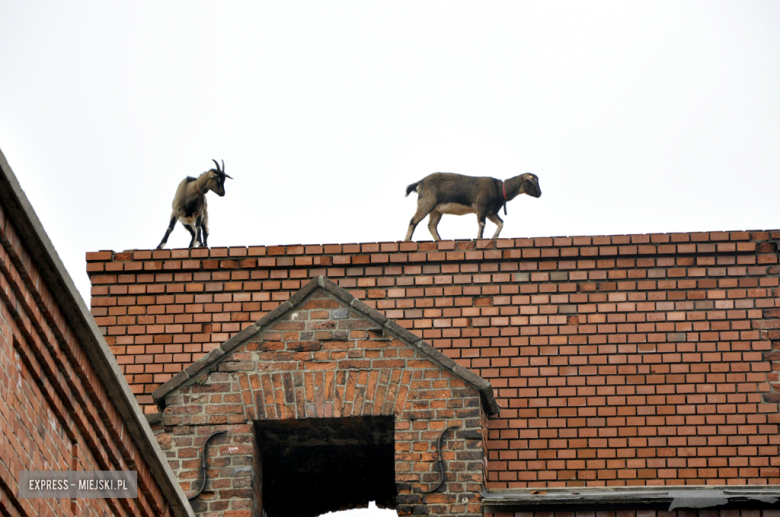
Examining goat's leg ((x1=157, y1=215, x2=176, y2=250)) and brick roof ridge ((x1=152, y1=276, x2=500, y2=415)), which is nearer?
brick roof ridge ((x1=152, y1=276, x2=500, y2=415))

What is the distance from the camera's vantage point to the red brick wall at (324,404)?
1025 centimetres

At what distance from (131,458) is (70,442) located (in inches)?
31.8

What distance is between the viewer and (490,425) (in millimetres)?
11211

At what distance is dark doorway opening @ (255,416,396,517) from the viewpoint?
1067cm

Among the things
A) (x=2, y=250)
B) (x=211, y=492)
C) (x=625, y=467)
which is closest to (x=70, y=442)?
(x=2, y=250)

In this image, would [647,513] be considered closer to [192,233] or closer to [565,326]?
[565,326]

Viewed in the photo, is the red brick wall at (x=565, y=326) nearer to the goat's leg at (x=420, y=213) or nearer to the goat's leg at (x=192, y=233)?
the goat's leg at (x=192, y=233)

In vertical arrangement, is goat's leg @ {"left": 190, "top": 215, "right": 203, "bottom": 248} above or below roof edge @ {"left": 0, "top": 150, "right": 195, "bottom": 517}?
above

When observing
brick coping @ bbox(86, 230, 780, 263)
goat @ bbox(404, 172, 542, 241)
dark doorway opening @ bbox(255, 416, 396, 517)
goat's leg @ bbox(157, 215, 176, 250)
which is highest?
goat @ bbox(404, 172, 542, 241)

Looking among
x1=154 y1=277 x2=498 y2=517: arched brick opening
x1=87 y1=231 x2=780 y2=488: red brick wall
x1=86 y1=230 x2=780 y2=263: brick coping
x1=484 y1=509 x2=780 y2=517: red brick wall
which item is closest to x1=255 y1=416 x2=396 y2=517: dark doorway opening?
x1=154 y1=277 x2=498 y2=517: arched brick opening

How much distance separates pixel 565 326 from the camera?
38.3 feet

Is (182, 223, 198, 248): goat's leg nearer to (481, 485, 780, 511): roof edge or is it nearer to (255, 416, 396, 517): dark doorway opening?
(255, 416, 396, 517): dark doorway opening

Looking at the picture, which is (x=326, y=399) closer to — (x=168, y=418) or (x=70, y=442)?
(x=168, y=418)

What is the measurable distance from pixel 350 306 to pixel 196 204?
3.45m
